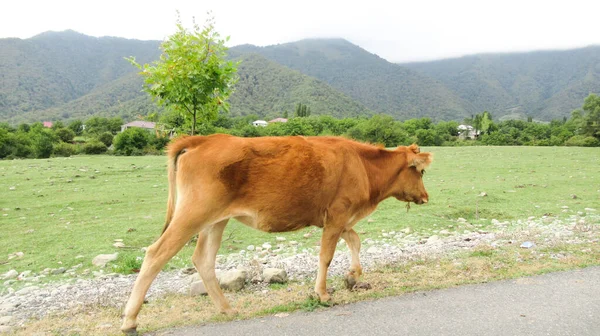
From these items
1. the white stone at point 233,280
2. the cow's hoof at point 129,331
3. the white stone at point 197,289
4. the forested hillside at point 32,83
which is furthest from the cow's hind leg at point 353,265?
the forested hillside at point 32,83

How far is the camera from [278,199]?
570cm

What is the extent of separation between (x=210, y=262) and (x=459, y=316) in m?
3.55

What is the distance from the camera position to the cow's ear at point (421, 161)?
7.30 metres

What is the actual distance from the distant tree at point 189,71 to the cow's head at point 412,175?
212 inches

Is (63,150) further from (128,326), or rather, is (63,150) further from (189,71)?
(128,326)

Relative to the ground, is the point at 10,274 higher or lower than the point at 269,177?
lower

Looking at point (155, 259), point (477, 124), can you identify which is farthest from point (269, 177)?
point (477, 124)

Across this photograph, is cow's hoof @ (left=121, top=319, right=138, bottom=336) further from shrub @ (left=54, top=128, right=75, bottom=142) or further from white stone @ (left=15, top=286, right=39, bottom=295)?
shrub @ (left=54, top=128, right=75, bottom=142)

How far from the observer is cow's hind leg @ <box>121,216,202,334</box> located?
510 centimetres

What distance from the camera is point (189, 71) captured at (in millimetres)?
10141

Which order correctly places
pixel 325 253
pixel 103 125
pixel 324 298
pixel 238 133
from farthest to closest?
pixel 103 125 < pixel 238 133 < pixel 325 253 < pixel 324 298

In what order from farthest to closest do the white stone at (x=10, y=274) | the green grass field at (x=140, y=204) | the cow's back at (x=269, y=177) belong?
the green grass field at (x=140, y=204), the white stone at (x=10, y=274), the cow's back at (x=269, y=177)

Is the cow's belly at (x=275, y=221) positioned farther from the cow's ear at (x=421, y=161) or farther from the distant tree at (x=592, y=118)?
the distant tree at (x=592, y=118)

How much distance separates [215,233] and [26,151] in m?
52.2
